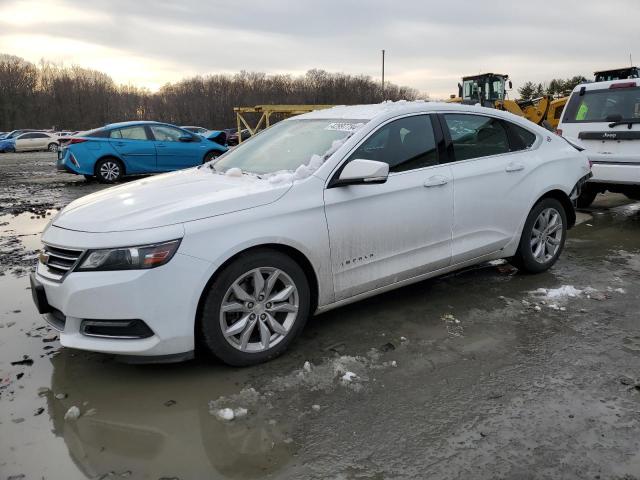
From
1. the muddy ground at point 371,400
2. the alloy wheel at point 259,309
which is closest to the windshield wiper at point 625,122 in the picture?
the muddy ground at point 371,400

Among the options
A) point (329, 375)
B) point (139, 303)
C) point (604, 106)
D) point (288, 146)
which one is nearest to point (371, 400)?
point (329, 375)

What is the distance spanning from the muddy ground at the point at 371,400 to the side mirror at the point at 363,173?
112 centimetres

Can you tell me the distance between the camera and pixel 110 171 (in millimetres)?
12758

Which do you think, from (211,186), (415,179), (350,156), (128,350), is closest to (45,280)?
(128,350)

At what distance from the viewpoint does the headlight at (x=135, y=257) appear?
2.93m

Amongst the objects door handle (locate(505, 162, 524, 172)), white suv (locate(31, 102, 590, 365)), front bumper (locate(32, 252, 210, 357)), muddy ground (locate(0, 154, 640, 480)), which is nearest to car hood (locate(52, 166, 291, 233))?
white suv (locate(31, 102, 590, 365))

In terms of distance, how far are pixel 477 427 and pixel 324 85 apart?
91.4 metres

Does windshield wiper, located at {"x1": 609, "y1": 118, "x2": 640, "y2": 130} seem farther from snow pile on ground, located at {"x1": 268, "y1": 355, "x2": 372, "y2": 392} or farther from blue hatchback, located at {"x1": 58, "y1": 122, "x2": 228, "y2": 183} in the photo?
blue hatchback, located at {"x1": 58, "y1": 122, "x2": 228, "y2": 183}

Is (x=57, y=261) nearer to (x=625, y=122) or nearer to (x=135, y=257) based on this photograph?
(x=135, y=257)

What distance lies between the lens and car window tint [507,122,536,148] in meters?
4.83

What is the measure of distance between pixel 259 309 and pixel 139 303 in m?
0.74

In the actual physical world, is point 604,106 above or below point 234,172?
above

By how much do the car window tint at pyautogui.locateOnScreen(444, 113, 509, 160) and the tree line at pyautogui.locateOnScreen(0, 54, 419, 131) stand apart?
66.1 meters

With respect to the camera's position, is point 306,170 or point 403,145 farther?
point 403,145
